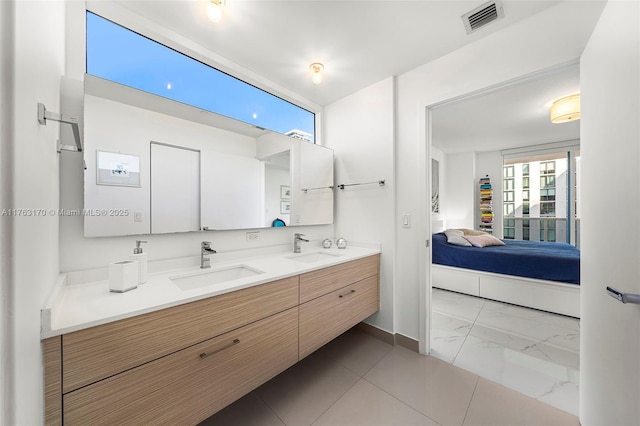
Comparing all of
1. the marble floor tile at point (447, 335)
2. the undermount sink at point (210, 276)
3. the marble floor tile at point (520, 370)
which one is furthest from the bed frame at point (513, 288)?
the undermount sink at point (210, 276)

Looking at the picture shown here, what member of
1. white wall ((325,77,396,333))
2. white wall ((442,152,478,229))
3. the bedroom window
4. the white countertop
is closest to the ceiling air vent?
white wall ((325,77,396,333))

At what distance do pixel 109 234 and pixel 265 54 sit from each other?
160 cm

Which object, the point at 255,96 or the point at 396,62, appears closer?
the point at 396,62

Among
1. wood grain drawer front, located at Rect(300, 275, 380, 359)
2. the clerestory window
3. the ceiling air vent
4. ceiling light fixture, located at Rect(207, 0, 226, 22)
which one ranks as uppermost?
the ceiling air vent

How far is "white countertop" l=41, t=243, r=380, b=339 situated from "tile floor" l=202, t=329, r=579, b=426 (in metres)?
0.81

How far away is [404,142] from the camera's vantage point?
2.06 m

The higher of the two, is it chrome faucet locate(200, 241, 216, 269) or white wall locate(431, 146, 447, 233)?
white wall locate(431, 146, 447, 233)

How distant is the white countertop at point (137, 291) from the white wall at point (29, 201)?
97 millimetres

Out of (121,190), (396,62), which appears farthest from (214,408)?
(396,62)

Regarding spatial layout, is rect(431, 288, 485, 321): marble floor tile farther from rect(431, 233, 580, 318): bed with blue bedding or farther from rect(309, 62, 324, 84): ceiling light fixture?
rect(309, 62, 324, 84): ceiling light fixture

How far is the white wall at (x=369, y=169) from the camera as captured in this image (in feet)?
6.93

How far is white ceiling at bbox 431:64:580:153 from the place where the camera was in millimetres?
2500

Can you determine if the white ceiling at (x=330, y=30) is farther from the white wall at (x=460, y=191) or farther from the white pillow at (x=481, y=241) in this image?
the white wall at (x=460, y=191)

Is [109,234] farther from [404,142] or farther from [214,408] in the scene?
[404,142]
